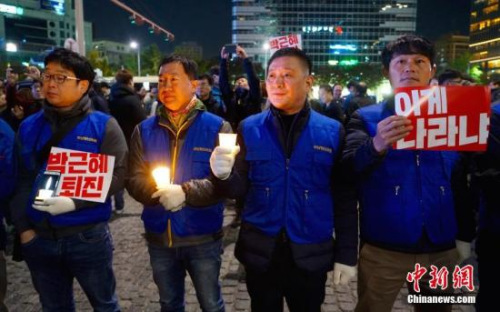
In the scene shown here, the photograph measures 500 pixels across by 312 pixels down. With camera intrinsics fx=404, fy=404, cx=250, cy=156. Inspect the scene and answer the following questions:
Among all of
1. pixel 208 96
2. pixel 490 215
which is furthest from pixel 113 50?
pixel 490 215

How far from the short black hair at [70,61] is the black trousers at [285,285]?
1985 millimetres

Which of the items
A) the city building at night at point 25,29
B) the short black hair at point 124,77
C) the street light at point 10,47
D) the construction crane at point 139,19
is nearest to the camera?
the short black hair at point 124,77

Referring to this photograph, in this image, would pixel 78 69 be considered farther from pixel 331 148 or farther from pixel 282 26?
pixel 282 26

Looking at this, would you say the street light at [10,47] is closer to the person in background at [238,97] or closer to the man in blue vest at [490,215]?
the person in background at [238,97]

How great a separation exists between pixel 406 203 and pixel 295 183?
769 mm

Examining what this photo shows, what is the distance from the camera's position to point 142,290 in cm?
475

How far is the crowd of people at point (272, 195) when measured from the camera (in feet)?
9.04

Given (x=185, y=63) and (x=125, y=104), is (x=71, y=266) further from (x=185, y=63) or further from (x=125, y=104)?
(x=125, y=104)

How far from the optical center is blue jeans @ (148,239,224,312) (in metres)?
3.03

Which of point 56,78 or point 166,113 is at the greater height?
point 56,78

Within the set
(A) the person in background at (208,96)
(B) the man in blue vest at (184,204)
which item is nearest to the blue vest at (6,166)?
(B) the man in blue vest at (184,204)

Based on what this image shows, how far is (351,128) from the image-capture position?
2977 mm

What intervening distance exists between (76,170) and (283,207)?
1513mm

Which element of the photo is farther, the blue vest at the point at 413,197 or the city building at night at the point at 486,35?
the city building at night at the point at 486,35
